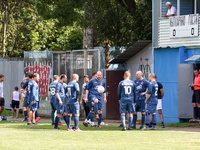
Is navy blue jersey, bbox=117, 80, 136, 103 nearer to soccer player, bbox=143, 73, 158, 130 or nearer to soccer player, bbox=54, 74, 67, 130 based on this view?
soccer player, bbox=143, 73, 158, 130

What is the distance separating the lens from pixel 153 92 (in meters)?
26.0

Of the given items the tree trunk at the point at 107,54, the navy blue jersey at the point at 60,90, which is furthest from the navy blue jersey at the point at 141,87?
the tree trunk at the point at 107,54

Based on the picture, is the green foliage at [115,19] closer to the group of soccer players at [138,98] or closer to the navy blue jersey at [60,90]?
the group of soccer players at [138,98]

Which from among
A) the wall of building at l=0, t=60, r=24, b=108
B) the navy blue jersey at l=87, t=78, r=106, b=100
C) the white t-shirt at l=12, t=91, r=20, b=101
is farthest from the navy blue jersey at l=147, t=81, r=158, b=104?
the wall of building at l=0, t=60, r=24, b=108

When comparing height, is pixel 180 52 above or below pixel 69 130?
above

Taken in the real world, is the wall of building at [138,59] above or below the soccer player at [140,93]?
above

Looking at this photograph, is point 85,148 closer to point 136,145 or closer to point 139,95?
point 136,145

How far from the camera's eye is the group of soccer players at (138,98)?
25.4m

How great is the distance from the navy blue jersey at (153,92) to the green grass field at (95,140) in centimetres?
218

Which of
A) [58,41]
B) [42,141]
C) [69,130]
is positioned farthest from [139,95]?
[58,41]

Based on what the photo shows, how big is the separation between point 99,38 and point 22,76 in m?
4.58

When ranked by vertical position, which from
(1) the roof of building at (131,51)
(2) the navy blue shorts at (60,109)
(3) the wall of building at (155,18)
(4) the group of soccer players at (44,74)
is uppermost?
(3) the wall of building at (155,18)

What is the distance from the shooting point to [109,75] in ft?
114

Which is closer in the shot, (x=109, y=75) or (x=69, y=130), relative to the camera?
(x=69, y=130)
